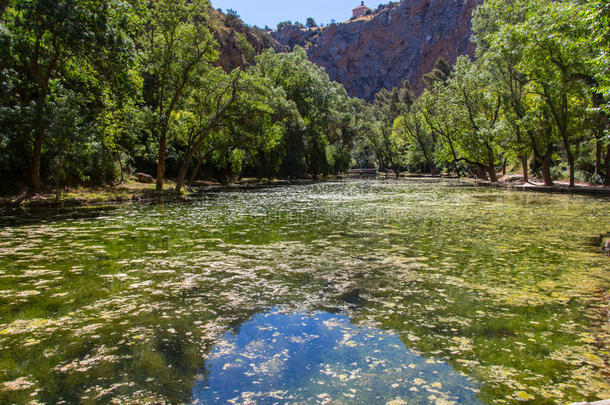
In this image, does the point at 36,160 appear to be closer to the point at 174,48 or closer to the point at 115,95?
the point at 115,95

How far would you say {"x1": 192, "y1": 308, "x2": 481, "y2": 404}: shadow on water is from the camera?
12.2 feet

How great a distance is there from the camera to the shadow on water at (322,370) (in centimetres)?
371

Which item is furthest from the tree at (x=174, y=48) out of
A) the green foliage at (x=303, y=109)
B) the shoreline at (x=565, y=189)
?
the shoreline at (x=565, y=189)

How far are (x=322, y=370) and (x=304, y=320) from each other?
1.41 metres

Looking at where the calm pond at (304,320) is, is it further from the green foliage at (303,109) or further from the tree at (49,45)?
the green foliage at (303,109)

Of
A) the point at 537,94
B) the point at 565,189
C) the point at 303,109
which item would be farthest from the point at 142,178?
the point at 565,189

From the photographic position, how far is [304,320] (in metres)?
5.60

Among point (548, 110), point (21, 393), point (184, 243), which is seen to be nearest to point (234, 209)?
point (184, 243)

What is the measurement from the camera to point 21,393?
3.72 m

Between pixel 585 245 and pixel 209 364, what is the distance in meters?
10.8

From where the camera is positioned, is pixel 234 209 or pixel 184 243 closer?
pixel 184 243

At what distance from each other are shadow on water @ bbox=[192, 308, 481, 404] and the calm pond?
0.07 feet

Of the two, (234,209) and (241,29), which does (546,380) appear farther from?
(241,29)

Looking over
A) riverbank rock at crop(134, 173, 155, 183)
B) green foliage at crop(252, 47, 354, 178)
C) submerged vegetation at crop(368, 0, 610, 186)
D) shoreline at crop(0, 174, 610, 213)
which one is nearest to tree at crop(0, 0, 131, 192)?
shoreline at crop(0, 174, 610, 213)
